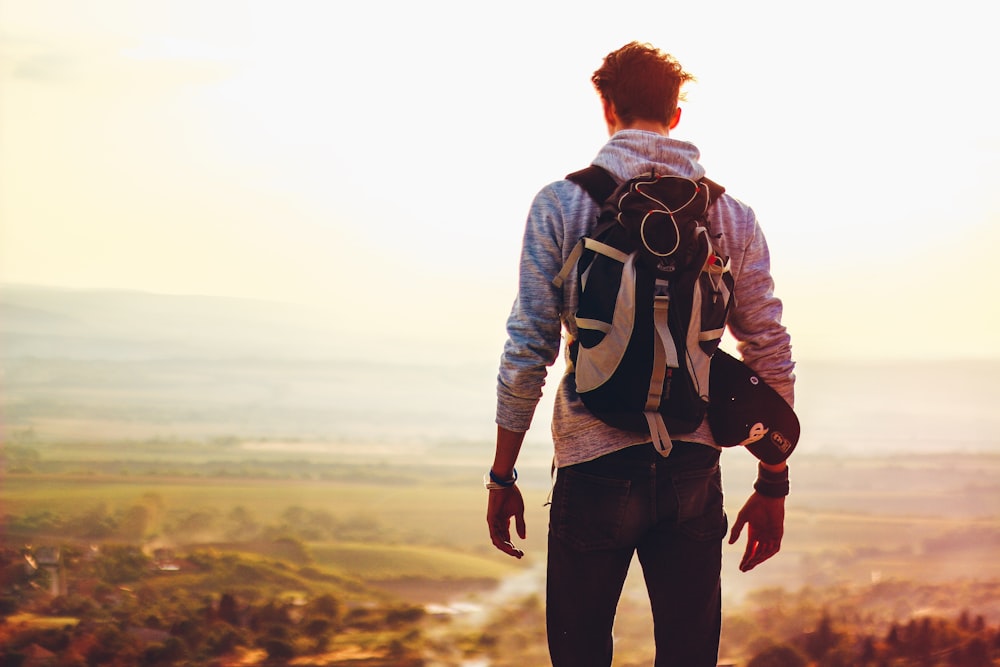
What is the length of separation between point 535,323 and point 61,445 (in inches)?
78.6

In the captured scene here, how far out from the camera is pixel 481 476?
2.86 metres

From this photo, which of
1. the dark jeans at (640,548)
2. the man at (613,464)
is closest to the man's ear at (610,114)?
the man at (613,464)

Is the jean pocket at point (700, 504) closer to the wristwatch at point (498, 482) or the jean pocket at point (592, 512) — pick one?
the jean pocket at point (592, 512)

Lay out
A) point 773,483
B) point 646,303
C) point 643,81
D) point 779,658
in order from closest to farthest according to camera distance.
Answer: point 646,303
point 643,81
point 773,483
point 779,658

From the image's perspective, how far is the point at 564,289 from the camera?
1.46 metres

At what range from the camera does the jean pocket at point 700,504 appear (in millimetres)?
1424

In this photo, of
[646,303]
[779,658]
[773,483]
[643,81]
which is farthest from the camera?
[779,658]

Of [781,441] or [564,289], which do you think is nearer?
[564,289]

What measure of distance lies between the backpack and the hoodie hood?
Answer: 50 mm

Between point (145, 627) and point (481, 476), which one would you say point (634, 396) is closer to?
point (481, 476)

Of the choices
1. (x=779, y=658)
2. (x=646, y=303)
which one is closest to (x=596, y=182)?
(x=646, y=303)

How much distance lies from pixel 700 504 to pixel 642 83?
2.06 ft

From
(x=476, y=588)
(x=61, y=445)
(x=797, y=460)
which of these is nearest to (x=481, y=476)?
(x=476, y=588)

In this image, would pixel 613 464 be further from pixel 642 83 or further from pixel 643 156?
pixel 642 83
